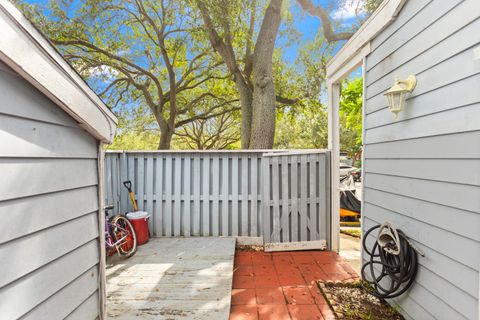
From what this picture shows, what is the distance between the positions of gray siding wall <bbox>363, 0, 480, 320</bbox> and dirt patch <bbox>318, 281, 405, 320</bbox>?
0.66ft

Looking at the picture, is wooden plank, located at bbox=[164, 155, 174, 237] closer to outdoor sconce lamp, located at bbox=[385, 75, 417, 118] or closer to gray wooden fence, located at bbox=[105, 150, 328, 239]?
gray wooden fence, located at bbox=[105, 150, 328, 239]

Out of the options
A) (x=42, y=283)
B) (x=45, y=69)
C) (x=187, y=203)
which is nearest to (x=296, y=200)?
(x=187, y=203)

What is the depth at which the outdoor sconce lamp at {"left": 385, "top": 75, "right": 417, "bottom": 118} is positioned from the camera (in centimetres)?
218

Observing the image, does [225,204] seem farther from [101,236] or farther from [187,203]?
[101,236]

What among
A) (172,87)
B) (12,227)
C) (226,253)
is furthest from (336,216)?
(172,87)

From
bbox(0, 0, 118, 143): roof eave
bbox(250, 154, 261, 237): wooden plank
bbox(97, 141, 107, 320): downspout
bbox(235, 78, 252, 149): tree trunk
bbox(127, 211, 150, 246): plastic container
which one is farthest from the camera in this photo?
bbox(235, 78, 252, 149): tree trunk

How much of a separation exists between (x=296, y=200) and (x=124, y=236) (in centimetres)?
247

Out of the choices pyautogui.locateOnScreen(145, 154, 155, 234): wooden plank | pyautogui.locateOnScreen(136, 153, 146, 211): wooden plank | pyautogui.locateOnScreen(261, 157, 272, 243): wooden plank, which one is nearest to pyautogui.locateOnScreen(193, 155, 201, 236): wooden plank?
pyautogui.locateOnScreen(145, 154, 155, 234): wooden plank

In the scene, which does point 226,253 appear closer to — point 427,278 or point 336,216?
point 336,216

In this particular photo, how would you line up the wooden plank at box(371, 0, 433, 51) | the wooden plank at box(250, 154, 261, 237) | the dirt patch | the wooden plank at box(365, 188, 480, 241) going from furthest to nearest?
the wooden plank at box(250, 154, 261, 237)
the dirt patch
the wooden plank at box(371, 0, 433, 51)
the wooden plank at box(365, 188, 480, 241)

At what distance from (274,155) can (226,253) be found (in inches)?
60.9

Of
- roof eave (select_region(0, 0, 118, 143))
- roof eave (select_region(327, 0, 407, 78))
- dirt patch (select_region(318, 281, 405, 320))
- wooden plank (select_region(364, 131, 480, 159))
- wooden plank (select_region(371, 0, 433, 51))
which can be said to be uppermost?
roof eave (select_region(327, 0, 407, 78))

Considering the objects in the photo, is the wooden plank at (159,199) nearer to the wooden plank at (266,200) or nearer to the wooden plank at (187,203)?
the wooden plank at (187,203)

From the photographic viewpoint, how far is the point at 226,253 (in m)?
3.57
